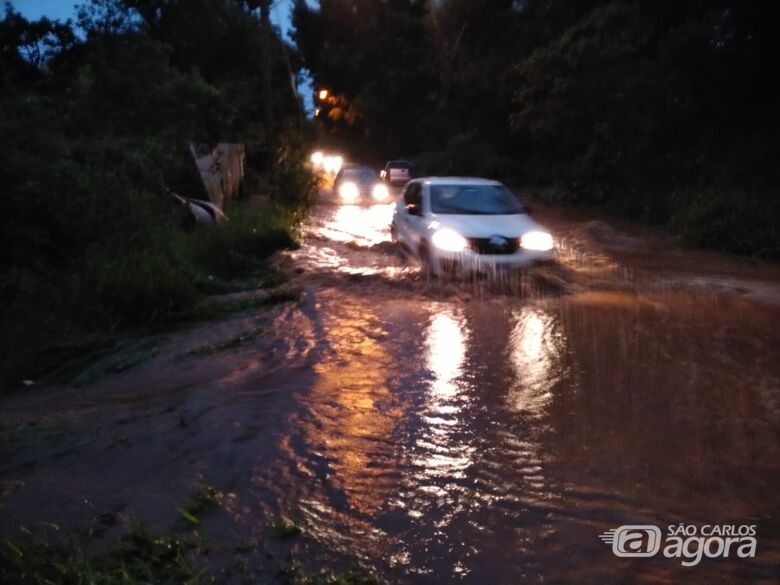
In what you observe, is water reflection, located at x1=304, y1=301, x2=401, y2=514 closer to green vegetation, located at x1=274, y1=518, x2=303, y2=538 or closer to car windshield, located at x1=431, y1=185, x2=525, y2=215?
green vegetation, located at x1=274, y1=518, x2=303, y2=538

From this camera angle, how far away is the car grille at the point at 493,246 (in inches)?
454

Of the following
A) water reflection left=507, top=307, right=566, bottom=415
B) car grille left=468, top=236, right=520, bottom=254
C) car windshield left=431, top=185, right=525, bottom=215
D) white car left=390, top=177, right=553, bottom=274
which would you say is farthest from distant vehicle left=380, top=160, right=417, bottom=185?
water reflection left=507, top=307, right=566, bottom=415

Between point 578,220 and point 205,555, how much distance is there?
67.2 ft

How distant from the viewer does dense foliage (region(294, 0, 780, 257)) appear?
65.9ft

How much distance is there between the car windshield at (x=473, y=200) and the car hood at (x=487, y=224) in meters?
0.25

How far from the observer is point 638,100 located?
75.3 feet

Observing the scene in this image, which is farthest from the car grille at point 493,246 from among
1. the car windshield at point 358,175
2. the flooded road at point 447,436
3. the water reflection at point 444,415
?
the car windshield at point 358,175

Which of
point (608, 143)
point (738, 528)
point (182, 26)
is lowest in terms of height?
point (738, 528)

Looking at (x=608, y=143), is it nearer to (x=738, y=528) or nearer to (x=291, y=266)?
(x=291, y=266)

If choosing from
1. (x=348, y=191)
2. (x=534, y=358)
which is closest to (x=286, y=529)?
(x=534, y=358)

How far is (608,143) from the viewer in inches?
1010

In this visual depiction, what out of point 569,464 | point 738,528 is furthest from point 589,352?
point 738,528

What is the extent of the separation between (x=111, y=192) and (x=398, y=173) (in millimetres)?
25012

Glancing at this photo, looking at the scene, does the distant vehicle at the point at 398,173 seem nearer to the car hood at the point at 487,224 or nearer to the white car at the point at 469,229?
the white car at the point at 469,229
